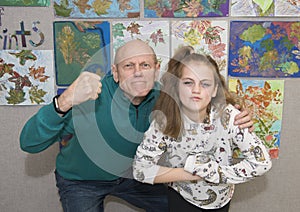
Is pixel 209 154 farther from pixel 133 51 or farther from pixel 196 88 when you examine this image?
pixel 133 51

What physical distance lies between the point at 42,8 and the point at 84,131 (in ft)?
1.80

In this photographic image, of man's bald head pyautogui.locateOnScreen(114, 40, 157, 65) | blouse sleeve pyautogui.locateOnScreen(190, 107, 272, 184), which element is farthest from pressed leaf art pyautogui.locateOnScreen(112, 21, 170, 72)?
blouse sleeve pyautogui.locateOnScreen(190, 107, 272, 184)

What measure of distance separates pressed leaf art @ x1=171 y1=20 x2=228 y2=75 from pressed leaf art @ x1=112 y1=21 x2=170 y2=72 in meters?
0.04

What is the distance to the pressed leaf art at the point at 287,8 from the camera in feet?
4.88

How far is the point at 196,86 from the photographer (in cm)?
117

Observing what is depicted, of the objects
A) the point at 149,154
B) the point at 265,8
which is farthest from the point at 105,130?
the point at 265,8

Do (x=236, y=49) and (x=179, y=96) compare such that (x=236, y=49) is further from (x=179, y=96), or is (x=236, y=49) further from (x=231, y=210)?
(x=231, y=210)

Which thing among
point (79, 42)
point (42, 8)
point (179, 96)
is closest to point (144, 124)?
point (179, 96)

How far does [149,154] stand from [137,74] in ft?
0.89

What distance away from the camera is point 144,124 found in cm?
137

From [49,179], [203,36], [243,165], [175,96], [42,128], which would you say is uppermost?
[203,36]

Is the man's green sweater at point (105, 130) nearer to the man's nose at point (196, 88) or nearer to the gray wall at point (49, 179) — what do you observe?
the man's nose at point (196, 88)

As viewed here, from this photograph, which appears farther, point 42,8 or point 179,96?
point 42,8

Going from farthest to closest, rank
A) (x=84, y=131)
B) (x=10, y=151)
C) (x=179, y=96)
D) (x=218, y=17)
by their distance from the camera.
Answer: (x=10, y=151) → (x=218, y=17) → (x=84, y=131) → (x=179, y=96)
